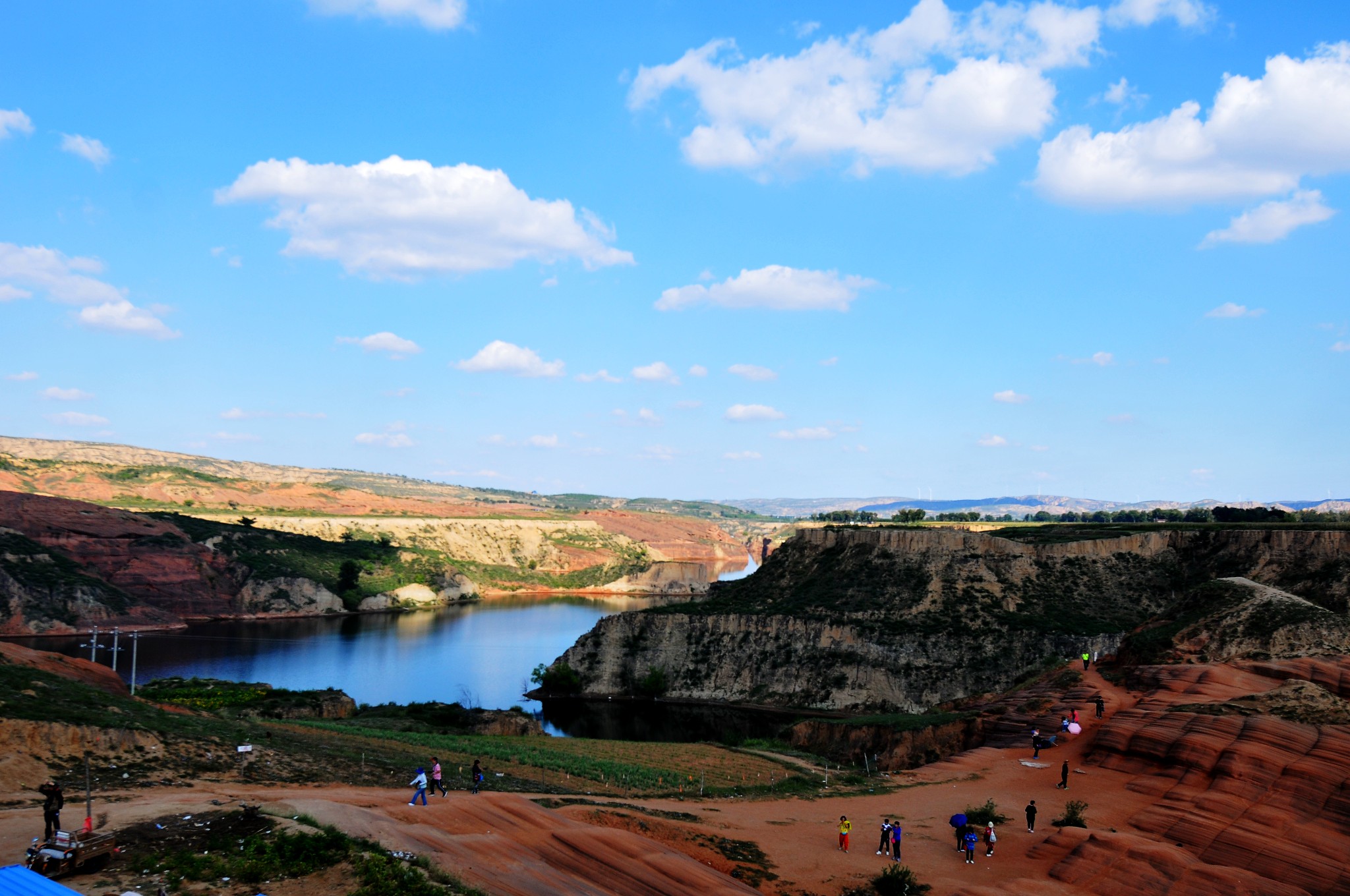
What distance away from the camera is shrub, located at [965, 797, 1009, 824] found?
31469 mm

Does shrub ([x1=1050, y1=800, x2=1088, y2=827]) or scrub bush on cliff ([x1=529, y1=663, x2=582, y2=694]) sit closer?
shrub ([x1=1050, y1=800, x2=1088, y2=827])

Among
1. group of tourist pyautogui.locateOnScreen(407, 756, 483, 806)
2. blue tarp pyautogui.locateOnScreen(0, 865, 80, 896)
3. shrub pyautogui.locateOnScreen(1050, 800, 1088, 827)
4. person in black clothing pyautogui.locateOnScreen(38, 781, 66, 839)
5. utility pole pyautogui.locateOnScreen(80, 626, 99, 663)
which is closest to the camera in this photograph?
blue tarp pyautogui.locateOnScreen(0, 865, 80, 896)

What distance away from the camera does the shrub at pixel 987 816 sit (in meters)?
31.5

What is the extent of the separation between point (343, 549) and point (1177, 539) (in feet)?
450

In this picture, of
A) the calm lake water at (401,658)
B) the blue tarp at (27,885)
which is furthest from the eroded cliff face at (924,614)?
the blue tarp at (27,885)

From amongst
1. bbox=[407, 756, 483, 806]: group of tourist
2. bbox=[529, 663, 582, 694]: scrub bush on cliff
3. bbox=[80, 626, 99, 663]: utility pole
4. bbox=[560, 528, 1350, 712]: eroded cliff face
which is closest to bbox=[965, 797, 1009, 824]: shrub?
bbox=[407, 756, 483, 806]: group of tourist

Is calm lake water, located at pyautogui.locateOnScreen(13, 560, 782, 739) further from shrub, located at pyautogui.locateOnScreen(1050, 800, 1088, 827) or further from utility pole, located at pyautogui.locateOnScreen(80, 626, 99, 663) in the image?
shrub, located at pyautogui.locateOnScreen(1050, 800, 1088, 827)

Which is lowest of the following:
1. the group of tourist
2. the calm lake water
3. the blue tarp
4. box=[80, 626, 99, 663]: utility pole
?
the calm lake water

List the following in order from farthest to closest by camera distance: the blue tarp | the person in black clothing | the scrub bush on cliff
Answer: the scrub bush on cliff → the person in black clothing → the blue tarp

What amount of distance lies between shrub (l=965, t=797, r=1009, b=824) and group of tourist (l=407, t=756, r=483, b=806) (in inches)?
699

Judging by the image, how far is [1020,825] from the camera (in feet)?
104

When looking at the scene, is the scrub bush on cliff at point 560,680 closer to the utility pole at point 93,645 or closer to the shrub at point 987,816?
the utility pole at point 93,645

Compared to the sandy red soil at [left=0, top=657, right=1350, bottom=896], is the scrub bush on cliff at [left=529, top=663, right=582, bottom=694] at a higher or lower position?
lower

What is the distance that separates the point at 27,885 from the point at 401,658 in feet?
307
